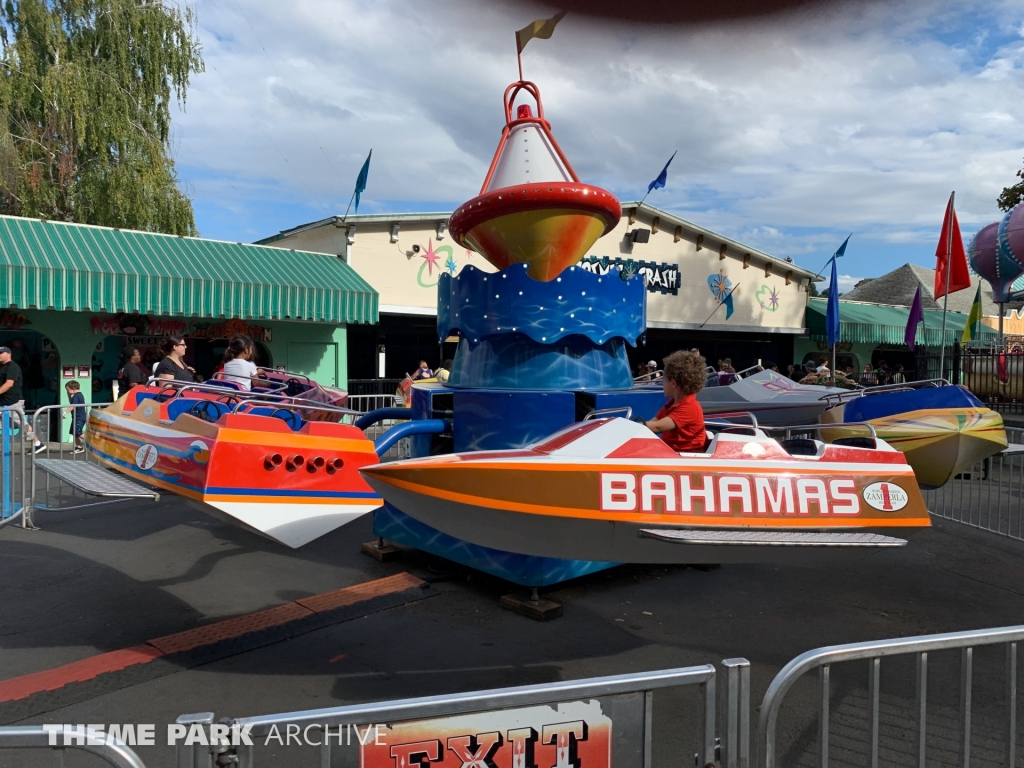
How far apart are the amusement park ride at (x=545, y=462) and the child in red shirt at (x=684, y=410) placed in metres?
0.27

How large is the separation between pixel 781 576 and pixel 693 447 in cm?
273

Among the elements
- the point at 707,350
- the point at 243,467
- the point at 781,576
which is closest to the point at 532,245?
the point at 243,467

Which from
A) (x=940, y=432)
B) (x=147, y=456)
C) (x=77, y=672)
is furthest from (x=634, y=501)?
(x=940, y=432)

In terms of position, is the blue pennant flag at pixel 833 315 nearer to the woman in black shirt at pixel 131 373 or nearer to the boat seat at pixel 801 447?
the boat seat at pixel 801 447

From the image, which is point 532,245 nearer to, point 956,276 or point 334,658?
point 334,658

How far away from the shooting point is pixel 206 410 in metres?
4.75

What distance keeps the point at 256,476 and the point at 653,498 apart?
2006 mm

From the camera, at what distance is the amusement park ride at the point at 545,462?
133 inches

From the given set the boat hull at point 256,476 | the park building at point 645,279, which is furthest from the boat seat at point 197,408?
the park building at point 645,279

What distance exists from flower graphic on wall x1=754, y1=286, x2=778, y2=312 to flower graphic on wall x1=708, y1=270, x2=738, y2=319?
3.86ft

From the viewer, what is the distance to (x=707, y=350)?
2380 cm

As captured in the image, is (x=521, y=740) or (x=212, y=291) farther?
(x=212, y=291)

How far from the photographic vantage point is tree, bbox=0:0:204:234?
17.3 meters

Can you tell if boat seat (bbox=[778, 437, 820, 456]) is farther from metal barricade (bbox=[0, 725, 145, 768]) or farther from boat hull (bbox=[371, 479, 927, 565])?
metal barricade (bbox=[0, 725, 145, 768])
